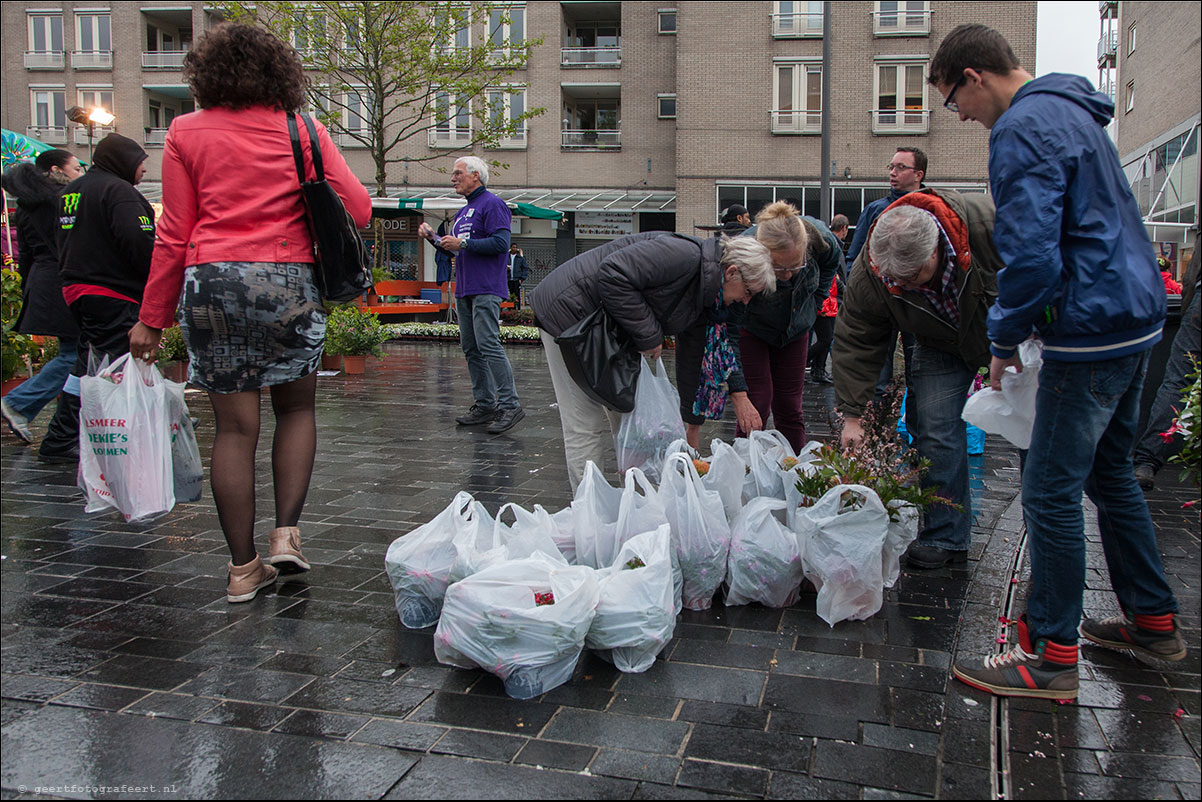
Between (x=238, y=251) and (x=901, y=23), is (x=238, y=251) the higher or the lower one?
the lower one

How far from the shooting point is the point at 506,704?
259 centimetres

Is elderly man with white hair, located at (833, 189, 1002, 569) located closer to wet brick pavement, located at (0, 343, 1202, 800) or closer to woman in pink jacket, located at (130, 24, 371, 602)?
wet brick pavement, located at (0, 343, 1202, 800)

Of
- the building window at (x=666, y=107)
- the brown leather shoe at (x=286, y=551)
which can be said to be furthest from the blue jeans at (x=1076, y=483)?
the building window at (x=666, y=107)

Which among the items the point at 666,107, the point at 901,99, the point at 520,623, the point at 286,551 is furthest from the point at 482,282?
the point at 666,107

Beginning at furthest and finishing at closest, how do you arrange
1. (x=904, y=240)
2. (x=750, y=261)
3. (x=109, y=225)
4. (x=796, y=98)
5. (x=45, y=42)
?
(x=45, y=42) < (x=796, y=98) < (x=109, y=225) < (x=750, y=261) < (x=904, y=240)

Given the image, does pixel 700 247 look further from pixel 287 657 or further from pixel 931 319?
pixel 287 657

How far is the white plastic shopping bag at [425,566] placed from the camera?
3092mm

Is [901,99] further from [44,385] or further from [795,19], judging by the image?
[44,385]

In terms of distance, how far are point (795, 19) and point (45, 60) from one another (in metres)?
30.0

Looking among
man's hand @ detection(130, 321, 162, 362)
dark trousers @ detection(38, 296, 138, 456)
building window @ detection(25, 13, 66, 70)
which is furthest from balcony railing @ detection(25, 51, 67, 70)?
man's hand @ detection(130, 321, 162, 362)

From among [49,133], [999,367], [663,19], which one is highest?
[663,19]

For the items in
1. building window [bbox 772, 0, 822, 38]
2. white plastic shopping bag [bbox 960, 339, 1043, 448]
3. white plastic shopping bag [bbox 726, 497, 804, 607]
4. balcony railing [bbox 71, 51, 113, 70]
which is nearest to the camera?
white plastic shopping bag [bbox 960, 339, 1043, 448]

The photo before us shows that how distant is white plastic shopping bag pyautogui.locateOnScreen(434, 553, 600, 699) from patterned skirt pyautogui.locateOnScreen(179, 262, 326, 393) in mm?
1186

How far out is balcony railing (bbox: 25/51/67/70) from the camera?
122ft
